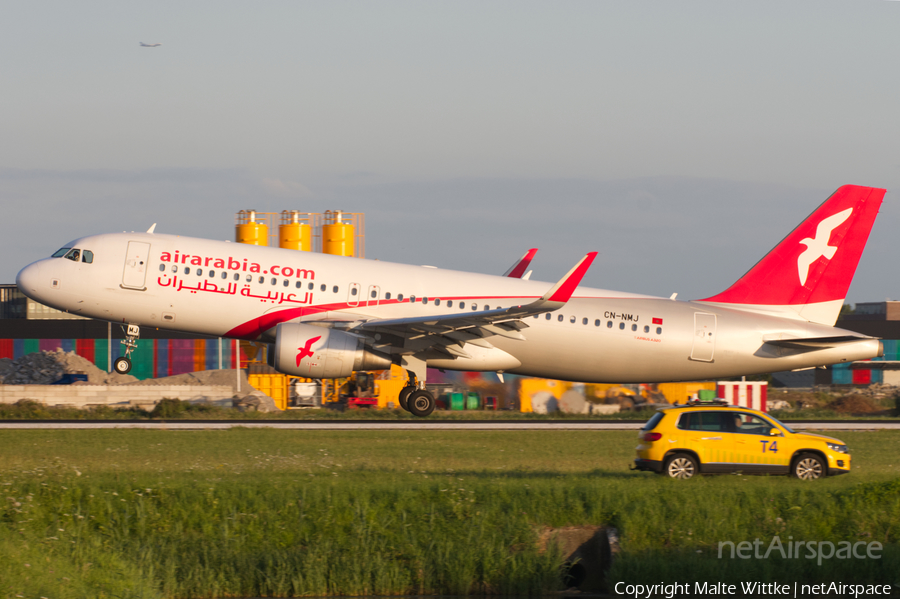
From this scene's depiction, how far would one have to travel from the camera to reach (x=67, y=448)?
1036 inches

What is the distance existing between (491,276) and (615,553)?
1711cm

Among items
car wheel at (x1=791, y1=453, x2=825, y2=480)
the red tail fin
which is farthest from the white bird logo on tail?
car wheel at (x1=791, y1=453, x2=825, y2=480)

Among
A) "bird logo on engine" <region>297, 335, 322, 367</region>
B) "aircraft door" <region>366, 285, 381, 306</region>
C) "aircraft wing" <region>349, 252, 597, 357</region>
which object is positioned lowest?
"bird logo on engine" <region>297, 335, 322, 367</region>

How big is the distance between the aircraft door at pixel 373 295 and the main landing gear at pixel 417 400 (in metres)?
2.62

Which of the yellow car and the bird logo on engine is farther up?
the bird logo on engine

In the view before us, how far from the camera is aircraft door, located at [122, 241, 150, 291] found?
3047 cm

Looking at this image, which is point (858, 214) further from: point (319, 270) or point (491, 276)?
point (319, 270)

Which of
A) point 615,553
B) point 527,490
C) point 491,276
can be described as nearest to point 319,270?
point 491,276

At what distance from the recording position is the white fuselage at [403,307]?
3061cm

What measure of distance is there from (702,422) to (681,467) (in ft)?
3.39

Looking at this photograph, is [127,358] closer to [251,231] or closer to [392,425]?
[392,425]

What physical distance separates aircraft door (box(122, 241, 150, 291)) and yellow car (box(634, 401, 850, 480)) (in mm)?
17691

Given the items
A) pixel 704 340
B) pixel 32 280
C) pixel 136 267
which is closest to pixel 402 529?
pixel 136 267

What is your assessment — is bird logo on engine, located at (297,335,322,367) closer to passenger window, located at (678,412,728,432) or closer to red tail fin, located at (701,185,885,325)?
passenger window, located at (678,412,728,432)
